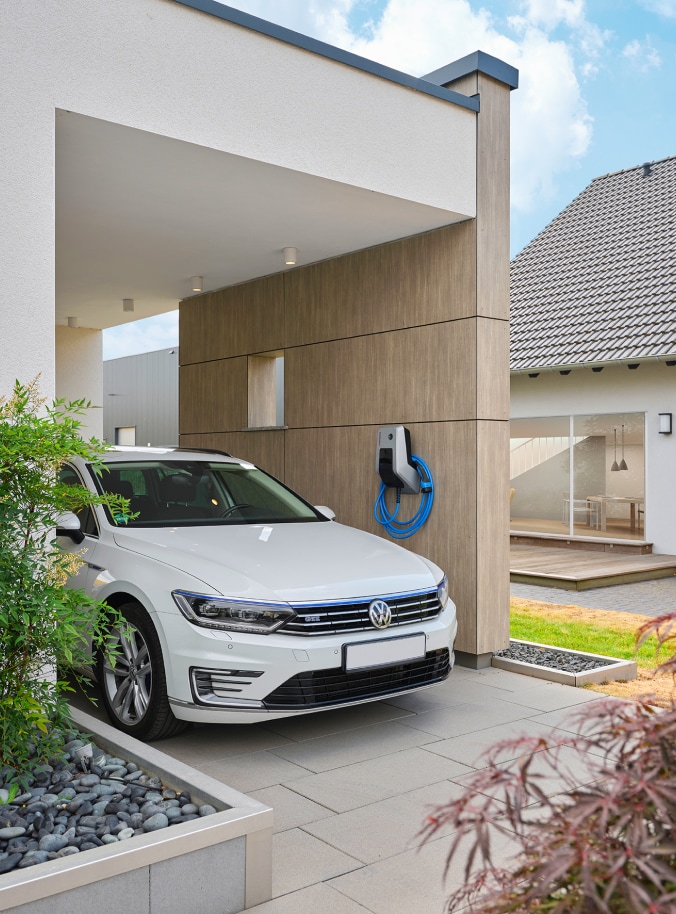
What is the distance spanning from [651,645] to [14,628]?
5795 millimetres

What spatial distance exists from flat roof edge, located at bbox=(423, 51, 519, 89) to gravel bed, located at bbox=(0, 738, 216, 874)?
522 centimetres

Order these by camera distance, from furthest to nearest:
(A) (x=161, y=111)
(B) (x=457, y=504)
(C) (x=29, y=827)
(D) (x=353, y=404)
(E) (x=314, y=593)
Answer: (D) (x=353, y=404) < (B) (x=457, y=504) < (A) (x=161, y=111) < (E) (x=314, y=593) < (C) (x=29, y=827)

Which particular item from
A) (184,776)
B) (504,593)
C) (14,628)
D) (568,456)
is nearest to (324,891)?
(184,776)

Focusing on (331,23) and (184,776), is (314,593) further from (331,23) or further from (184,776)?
(331,23)

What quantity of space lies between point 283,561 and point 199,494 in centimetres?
131

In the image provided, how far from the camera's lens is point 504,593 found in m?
6.38

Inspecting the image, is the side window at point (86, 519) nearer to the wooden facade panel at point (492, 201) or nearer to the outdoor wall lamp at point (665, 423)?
the wooden facade panel at point (492, 201)

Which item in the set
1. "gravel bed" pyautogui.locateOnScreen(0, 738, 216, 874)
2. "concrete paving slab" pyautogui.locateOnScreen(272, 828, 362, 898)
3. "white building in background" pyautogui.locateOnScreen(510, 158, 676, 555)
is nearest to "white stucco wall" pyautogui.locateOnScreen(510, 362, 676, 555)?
"white building in background" pyautogui.locateOnScreen(510, 158, 676, 555)

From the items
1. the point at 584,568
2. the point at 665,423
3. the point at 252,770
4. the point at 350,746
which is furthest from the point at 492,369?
the point at 665,423

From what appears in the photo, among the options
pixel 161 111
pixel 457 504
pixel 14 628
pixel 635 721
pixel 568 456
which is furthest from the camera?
pixel 568 456

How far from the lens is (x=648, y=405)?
43.0 ft

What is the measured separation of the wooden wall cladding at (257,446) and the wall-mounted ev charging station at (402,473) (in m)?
1.62

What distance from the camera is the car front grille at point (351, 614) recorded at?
14.1ft

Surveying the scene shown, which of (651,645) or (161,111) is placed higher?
(161,111)
